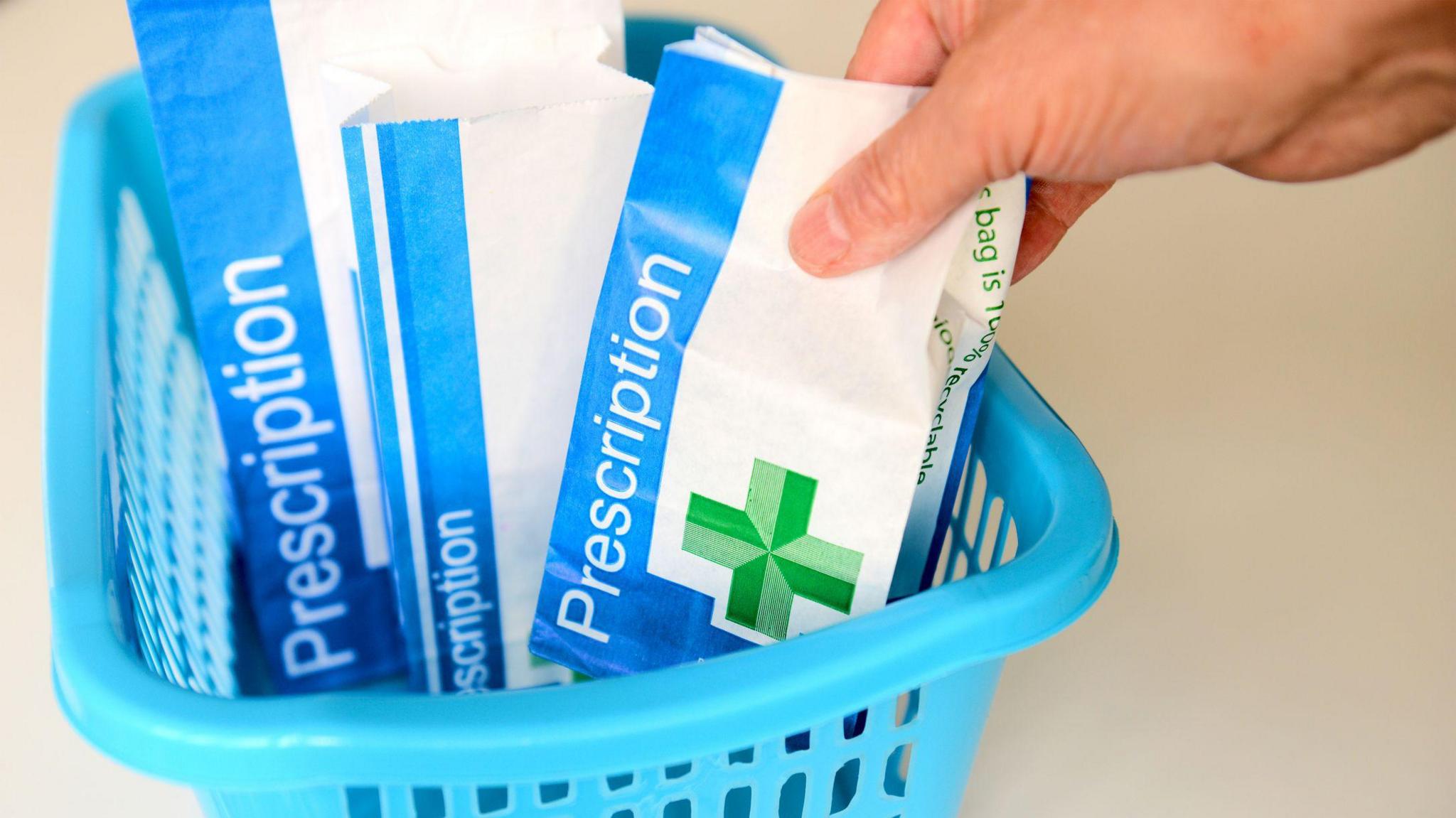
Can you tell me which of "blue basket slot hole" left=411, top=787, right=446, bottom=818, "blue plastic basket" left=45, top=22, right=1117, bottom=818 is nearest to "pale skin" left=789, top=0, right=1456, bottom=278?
"blue plastic basket" left=45, top=22, right=1117, bottom=818

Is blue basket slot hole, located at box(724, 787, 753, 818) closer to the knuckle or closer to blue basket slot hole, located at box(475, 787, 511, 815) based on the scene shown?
blue basket slot hole, located at box(475, 787, 511, 815)

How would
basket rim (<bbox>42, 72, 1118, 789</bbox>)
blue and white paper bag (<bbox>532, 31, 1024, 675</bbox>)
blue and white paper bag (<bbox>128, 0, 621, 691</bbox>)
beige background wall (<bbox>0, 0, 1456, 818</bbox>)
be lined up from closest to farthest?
basket rim (<bbox>42, 72, 1118, 789</bbox>), blue and white paper bag (<bbox>532, 31, 1024, 675</bbox>), blue and white paper bag (<bbox>128, 0, 621, 691</bbox>), beige background wall (<bbox>0, 0, 1456, 818</bbox>)

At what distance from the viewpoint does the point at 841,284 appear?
0.46 meters

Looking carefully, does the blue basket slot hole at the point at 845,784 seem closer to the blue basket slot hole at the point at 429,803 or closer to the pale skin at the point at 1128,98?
the blue basket slot hole at the point at 429,803

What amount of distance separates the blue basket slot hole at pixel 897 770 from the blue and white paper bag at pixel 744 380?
0.42ft

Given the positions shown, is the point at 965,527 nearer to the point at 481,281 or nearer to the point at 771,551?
the point at 771,551

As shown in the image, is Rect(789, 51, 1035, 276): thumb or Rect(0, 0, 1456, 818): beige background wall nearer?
Rect(789, 51, 1035, 276): thumb

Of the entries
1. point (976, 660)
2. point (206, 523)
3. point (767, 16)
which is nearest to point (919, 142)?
point (976, 660)

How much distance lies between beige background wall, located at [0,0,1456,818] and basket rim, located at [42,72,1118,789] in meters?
0.26

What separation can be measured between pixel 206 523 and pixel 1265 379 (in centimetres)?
74

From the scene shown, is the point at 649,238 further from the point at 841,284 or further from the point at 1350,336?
the point at 1350,336

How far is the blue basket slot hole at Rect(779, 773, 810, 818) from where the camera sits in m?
0.61

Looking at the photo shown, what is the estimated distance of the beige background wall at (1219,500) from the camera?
2.18ft

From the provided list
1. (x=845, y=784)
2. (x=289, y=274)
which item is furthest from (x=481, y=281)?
(x=845, y=784)
